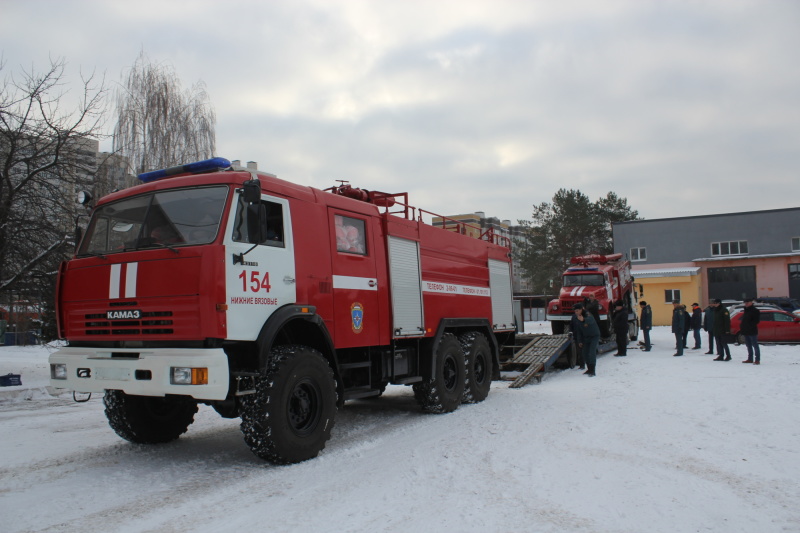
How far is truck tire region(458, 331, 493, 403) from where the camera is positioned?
10.0 m

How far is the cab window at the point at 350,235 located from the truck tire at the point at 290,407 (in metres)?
1.52

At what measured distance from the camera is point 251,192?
5617 mm

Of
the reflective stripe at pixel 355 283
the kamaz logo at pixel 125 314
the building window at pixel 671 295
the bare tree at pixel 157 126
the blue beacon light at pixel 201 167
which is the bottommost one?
the building window at pixel 671 295

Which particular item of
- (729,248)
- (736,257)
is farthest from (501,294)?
(729,248)

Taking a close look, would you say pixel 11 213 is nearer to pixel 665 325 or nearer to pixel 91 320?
pixel 91 320

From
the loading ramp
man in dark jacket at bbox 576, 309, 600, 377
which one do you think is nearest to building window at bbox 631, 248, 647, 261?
the loading ramp

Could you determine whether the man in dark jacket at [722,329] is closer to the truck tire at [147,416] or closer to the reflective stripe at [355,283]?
the reflective stripe at [355,283]

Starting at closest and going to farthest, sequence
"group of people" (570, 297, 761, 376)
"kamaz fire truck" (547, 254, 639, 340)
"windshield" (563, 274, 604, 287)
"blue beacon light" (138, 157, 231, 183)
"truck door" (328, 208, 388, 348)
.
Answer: "blue beacon light" (138, 157, 231, 183), "truck door" (328, 208, 388, 348), "group of people" (570, 297, 761, 376), "kamaz fire truck" (547, 254, 639, 340), "windshield" (563, 274, 604, 287)

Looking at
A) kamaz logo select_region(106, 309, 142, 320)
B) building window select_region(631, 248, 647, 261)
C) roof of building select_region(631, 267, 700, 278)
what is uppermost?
building window select_region(631, 248, 647, 261)

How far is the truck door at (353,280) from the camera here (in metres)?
7.19

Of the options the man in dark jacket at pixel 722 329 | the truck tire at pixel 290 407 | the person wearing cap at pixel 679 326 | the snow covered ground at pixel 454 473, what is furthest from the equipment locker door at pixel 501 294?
the person wearing cap at pixel 679 326

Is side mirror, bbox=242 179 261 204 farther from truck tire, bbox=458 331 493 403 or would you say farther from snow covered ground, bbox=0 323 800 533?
truck tire, bbox=458 331 493 403

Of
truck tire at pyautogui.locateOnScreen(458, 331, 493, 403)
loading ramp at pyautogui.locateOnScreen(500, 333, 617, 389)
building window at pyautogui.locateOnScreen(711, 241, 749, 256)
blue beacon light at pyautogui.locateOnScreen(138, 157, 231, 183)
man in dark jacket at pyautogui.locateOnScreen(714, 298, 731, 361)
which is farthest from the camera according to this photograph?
building window at pyautogui.locateOnScreen(711, 241, 749, 256)

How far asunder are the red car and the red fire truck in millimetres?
17447
